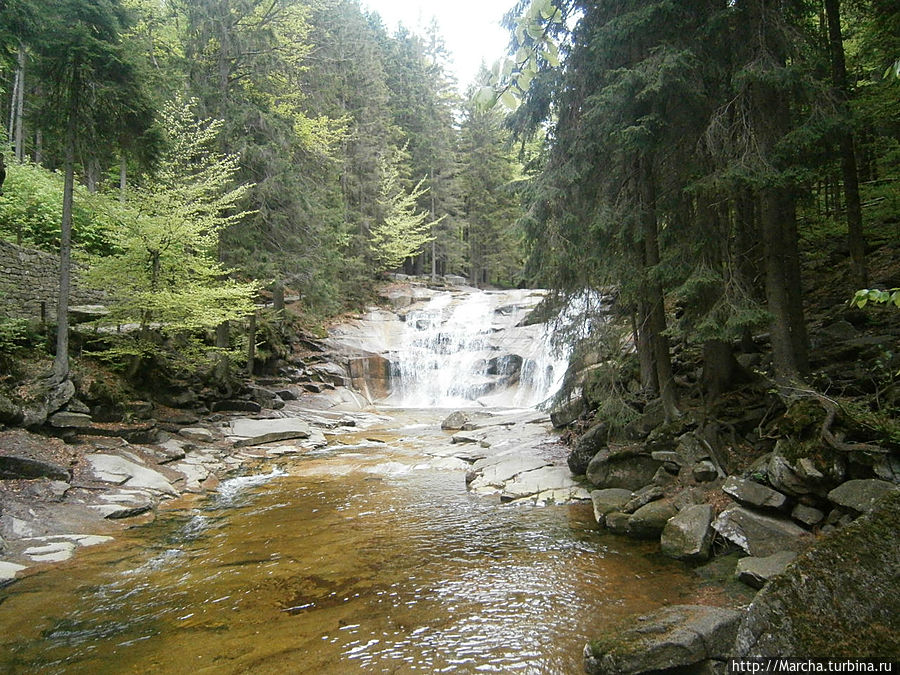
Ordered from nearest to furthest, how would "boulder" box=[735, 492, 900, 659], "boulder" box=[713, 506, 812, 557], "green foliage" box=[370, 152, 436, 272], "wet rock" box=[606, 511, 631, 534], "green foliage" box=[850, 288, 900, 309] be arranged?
1. "green foliage" box=[850, 288, 900, 309]
2. "boulder" box=[735, 492, 900, 659]
3. "boulder" box=[713, 506, 812, 557]
4. "wet rock" box=[606, 511, 631, 534]
5. "green foliage" box=[370, 152, 436, 272]

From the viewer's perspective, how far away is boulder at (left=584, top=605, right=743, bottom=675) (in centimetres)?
333

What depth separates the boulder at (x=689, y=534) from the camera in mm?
5305

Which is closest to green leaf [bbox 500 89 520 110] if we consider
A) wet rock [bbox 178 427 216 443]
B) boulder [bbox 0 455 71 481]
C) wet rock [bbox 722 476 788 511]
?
wet rock [bbox 722 476 788 511]

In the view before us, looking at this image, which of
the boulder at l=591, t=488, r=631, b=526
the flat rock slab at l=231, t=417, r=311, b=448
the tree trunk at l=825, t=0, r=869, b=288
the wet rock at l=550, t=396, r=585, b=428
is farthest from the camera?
the flat rock slab at l=231, t=417, r=311, b=448

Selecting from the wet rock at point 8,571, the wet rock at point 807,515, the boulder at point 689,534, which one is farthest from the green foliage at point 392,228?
the wet rock at point 807,515

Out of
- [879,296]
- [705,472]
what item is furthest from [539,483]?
[879,296]

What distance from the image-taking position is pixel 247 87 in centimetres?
1908

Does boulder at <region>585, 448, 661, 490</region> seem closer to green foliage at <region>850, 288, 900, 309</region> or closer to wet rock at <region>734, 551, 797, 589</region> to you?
wet rock at <region>734, 551, 797, 589</region>

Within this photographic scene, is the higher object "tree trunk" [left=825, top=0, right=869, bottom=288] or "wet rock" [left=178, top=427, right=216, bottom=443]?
"tree trunk" [left=825, top=0, right=869, bottom=288]

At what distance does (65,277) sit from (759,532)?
12620 mm

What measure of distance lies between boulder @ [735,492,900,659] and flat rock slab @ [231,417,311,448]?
12183mm

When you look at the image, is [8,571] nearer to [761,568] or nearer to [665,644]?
[665,644]

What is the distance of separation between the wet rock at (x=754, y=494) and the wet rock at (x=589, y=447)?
2.84m

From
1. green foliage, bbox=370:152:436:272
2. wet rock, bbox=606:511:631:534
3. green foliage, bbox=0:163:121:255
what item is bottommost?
wet rock, bbox=606:511:631:534
